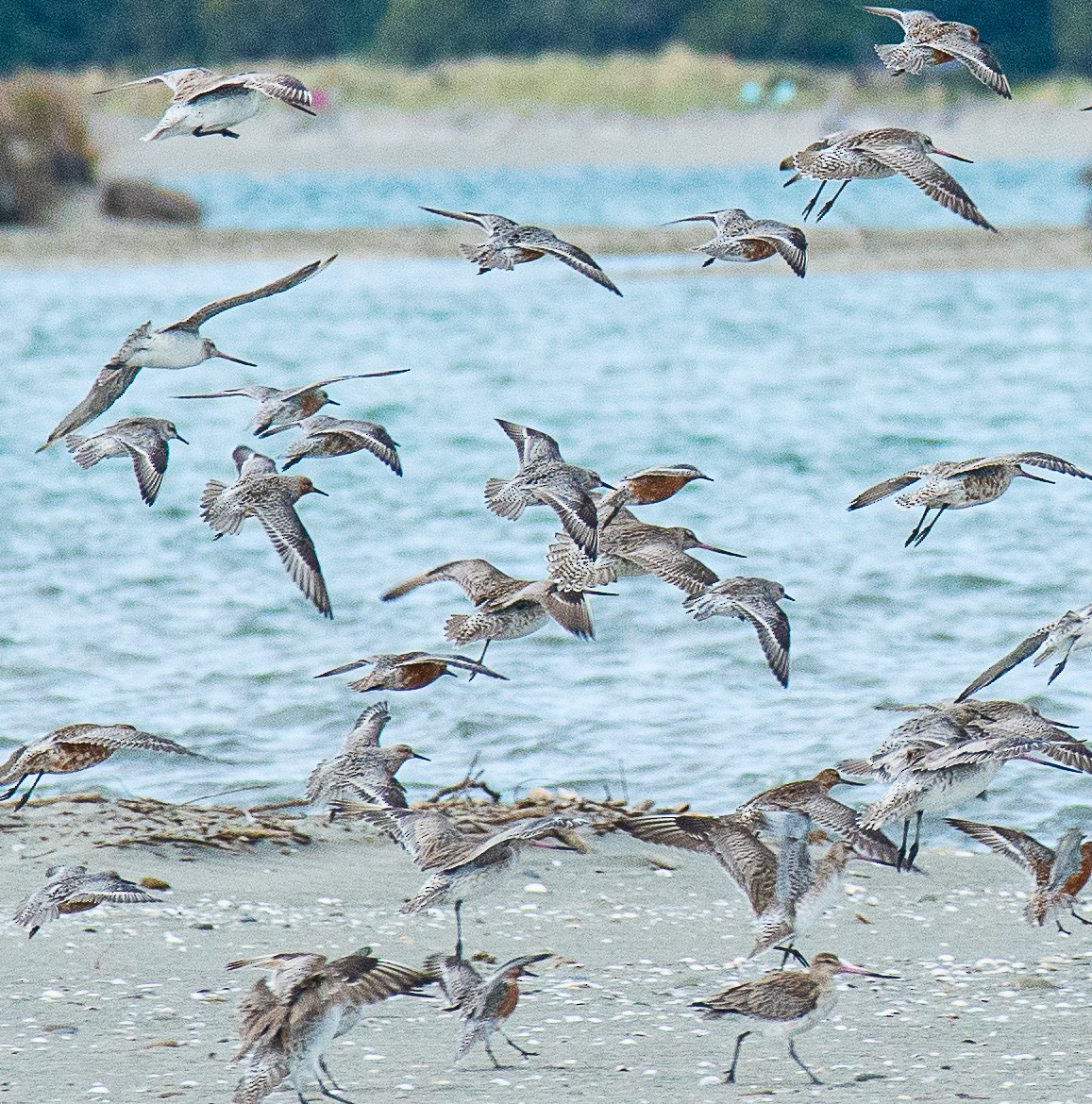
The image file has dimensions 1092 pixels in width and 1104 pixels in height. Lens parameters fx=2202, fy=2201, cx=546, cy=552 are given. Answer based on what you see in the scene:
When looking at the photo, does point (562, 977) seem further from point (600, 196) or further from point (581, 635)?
point (600, 196)

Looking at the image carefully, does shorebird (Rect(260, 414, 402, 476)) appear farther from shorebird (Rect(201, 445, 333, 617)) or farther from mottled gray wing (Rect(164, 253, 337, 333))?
mottled gray wing (Rect(164, 253, 337, 333))

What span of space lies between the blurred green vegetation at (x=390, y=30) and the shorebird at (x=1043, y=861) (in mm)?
54573

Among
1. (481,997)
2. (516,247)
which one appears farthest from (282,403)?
(481,997)

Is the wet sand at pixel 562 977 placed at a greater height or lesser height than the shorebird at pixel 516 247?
lesser

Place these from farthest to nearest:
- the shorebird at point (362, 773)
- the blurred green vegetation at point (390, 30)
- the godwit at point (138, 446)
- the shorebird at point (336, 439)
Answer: the blurred green vegetation at point (390, 30)
the godwit at point (138, 446)
the shorebird at point (336, 439)
the shorebird at point (362, 773)

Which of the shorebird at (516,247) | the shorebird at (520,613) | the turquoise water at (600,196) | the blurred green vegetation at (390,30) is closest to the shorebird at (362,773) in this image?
the shorebird at (520,613)

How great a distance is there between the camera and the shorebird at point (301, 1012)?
4.70 meters

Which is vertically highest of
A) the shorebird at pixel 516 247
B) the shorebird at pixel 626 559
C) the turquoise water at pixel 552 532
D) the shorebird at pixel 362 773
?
the shorebird at pixel 516 247

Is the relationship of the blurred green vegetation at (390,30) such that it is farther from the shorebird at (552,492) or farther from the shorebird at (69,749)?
the shorebird at (69,749)

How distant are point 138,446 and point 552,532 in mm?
6879

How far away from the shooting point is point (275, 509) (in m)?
6.57

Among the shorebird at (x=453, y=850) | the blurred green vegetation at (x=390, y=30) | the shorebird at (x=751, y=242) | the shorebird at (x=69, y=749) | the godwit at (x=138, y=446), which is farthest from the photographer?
the blurred green vegetation at (x=390, y=30)

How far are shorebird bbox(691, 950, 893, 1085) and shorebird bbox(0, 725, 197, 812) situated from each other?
1.62m

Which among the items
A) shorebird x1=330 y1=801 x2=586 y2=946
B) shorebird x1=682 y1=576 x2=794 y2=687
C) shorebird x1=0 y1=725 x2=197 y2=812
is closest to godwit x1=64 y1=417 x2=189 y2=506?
shorebird x1=0 y1=725 x2=197 y2=812
